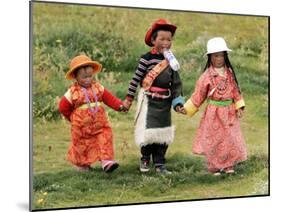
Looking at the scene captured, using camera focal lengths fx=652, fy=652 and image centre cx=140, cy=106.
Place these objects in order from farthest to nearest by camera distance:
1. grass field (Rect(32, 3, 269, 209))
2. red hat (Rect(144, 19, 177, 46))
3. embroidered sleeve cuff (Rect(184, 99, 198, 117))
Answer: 1. embroidered sleeve cuff (Rect(184, 99, 198, 117))
2. red hat (Rect(144, 19, 177, 46))
3. grass field (Rect(32, 3, 269, 209))

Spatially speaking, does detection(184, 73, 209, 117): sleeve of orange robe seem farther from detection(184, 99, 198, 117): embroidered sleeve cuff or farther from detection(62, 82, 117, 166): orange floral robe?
detection(62, 82, 117, 166): orange floral robe

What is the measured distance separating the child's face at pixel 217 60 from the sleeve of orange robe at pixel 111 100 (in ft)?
2.30

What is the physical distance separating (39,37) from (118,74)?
54 cm

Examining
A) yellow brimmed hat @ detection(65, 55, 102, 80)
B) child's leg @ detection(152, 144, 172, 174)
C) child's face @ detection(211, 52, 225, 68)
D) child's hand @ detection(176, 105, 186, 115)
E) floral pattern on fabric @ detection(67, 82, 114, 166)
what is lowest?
child's leg @ detection(152, 144, 172, 174)

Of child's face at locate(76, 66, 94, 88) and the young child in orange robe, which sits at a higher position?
child's face at locate(76, 66, 94, 88)

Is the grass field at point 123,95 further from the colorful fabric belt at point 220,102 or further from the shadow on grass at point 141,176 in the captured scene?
the colorful fabric belt at point 220,102

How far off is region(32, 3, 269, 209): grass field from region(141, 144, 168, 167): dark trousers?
1.6 inches

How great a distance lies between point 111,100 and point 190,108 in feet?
1.79

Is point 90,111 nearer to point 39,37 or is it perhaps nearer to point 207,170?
point 39,37

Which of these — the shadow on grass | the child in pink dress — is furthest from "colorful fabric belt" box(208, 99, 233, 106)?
the shadow on grass

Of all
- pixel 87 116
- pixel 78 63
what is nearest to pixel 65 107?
pixel 87 116

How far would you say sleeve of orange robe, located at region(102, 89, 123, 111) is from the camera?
403 centimetres

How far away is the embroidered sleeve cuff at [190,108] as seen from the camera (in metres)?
4.23

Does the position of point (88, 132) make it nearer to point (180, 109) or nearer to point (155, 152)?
point (155, 152)
